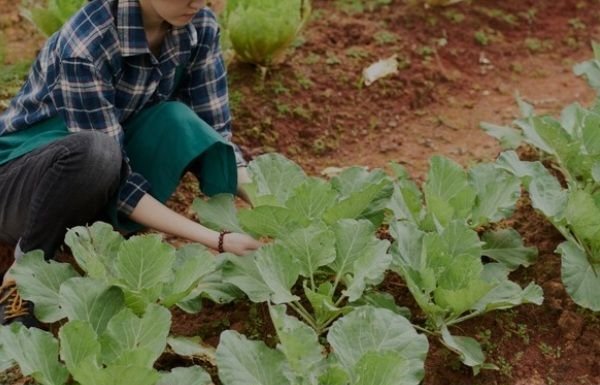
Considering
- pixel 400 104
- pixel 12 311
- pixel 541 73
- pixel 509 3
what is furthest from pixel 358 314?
pixel 509 3

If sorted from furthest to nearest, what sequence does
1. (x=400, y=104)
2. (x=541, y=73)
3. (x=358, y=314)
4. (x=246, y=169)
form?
(x=541, y=73) → (x=400, y=104) → (x=246, y=169) → (x=358, y=314)

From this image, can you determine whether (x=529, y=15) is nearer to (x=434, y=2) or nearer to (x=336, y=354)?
(x=434, y=2)

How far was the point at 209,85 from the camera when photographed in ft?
9.86

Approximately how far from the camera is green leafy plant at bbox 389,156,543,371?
240cm

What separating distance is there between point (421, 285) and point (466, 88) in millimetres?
1910

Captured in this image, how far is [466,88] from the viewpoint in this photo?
4.18 meters

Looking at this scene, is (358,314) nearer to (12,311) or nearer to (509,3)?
(12,311)

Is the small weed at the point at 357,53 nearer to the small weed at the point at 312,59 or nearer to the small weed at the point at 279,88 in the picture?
the small weed at the point at 312,59

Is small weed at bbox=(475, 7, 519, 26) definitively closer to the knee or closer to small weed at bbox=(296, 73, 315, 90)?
small weed at bbox=(296, 73, 315, 90)

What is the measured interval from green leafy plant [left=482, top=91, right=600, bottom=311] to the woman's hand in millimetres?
806

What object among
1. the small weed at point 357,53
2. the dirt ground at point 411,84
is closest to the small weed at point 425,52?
the dirt ground at point 411,84

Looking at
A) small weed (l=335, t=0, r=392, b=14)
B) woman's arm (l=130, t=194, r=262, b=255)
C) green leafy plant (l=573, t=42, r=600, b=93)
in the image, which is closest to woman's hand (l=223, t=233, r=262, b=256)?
woman's arm (l=130, t=194, r=262, b=255)

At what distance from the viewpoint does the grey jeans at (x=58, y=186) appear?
257 centimetres

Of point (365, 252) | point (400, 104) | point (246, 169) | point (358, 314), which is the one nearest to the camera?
point (358, 314)
